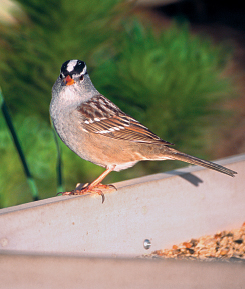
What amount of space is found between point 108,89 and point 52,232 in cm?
221

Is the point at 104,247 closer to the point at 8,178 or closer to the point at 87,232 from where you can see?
the point at 87,232

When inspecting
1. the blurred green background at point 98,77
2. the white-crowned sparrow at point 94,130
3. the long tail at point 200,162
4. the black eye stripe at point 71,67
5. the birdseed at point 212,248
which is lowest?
the birdseed at point 212,248

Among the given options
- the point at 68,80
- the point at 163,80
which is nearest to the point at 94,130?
the point at 68,80

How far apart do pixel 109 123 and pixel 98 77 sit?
1162 millimetres

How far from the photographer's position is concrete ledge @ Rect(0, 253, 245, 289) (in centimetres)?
118

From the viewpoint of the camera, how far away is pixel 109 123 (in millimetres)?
2459

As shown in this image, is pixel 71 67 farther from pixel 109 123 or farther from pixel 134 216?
pixel 134 216

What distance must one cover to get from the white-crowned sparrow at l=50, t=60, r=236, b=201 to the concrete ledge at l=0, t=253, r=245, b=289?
1.04 meters

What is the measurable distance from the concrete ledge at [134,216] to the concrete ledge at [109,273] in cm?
42

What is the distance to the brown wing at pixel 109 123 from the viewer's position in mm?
2379

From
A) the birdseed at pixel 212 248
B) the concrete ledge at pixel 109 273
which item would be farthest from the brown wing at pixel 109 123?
the concrete ledge at pixel 109 273

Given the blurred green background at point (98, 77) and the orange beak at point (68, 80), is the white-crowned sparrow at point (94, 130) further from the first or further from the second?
the blurred green background at point (98, 77)

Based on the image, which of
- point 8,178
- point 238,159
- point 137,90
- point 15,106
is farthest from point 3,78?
point 238,159

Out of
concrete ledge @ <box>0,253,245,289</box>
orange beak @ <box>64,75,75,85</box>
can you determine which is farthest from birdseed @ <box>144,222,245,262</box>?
orange beak @ <box>64,75,75,85</box>
